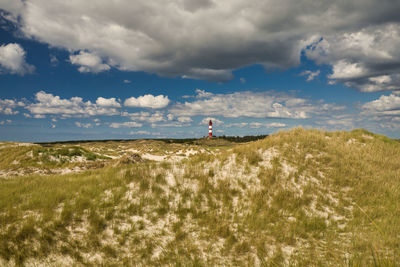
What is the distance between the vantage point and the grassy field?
23.4 ft

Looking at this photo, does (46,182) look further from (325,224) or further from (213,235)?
(325,224)

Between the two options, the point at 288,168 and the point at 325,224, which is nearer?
the point at 325,224

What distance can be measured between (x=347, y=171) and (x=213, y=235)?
34.9 ft

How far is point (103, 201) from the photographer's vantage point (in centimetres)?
949

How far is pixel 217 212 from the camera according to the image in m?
9.65

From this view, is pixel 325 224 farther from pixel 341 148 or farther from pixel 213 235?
pixel 341 148

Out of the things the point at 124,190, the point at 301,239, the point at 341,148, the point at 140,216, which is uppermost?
the point at 341,148

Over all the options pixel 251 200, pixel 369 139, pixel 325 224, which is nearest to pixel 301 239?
pixel 325 224

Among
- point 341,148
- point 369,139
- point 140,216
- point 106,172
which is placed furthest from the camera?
point 369,139

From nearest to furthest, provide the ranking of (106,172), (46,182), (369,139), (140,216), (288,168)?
(140,216) < (46,182) < (106,172) < (288,168) < (369,139)

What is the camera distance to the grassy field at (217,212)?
23.4ft

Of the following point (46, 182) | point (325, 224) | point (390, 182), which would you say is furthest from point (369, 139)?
point (46, 182)

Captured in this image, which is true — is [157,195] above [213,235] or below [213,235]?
above

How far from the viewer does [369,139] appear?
19312mm
